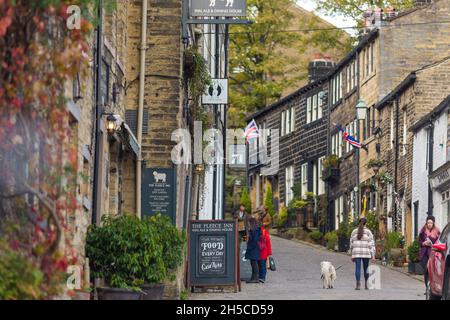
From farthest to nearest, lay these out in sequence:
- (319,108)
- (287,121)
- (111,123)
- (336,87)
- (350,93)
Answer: (287,121) < (319,108) < (336,87) < (350,93) < (111,123)

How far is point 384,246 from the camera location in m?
47.5

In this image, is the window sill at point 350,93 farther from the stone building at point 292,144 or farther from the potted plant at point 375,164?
the potted plant at point 375,164

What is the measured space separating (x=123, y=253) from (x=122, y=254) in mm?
25

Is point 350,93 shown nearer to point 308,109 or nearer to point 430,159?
point 308,109

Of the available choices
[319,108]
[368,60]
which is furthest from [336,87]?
[368,60]

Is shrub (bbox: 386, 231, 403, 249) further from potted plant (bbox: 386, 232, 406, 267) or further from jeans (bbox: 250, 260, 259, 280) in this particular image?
jeans (bbox: 250, 260, 259, 280)

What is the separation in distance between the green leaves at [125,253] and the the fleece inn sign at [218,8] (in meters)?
6.39

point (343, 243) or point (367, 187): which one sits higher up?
point (367, 187)

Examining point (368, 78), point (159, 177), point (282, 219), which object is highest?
point (368, 78)

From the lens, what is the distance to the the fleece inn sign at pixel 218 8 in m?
27.1

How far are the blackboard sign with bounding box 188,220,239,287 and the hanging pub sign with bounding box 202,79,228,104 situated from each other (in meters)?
4.52

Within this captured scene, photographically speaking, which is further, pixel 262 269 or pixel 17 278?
pixel 262 269

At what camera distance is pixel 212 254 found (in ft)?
A: 94.9
